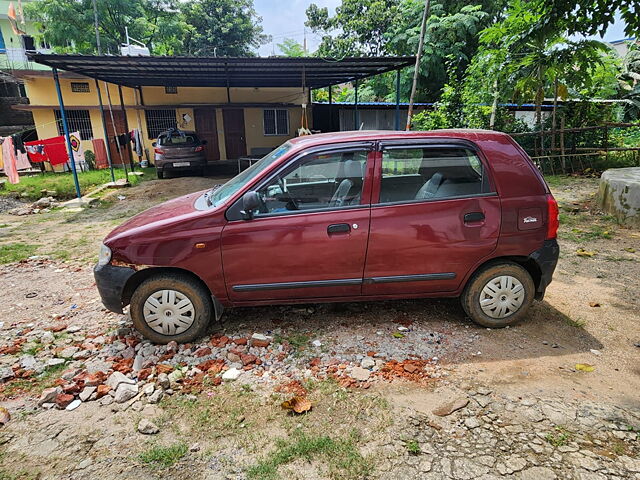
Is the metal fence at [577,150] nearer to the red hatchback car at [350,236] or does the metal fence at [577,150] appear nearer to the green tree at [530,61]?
the green tree at [530,61]

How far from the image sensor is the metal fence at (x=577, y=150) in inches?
476

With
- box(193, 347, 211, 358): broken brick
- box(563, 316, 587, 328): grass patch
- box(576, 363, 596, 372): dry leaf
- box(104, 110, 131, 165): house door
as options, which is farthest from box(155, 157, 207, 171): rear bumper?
box(576, 363, 596, 372): dry leaf

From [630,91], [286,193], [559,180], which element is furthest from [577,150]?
[286,193]

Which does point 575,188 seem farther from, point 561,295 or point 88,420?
point 88,420

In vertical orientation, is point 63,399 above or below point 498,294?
below

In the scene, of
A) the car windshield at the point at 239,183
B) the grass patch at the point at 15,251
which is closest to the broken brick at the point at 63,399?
the car windshield at the point at 239,183

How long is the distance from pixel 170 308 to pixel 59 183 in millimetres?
12490

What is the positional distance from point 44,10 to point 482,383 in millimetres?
25587

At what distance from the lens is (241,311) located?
13.7 ft

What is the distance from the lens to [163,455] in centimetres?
241

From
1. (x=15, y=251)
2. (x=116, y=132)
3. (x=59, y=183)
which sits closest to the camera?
(x=15, y=251)

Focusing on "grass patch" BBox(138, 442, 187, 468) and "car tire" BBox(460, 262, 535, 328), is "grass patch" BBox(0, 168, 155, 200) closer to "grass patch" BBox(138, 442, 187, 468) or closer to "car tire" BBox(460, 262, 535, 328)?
"grass patch" BBox(138, 442, 187, 468)

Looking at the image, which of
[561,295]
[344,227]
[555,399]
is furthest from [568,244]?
[344,227]

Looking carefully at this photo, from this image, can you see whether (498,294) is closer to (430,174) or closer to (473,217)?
(473,217)
